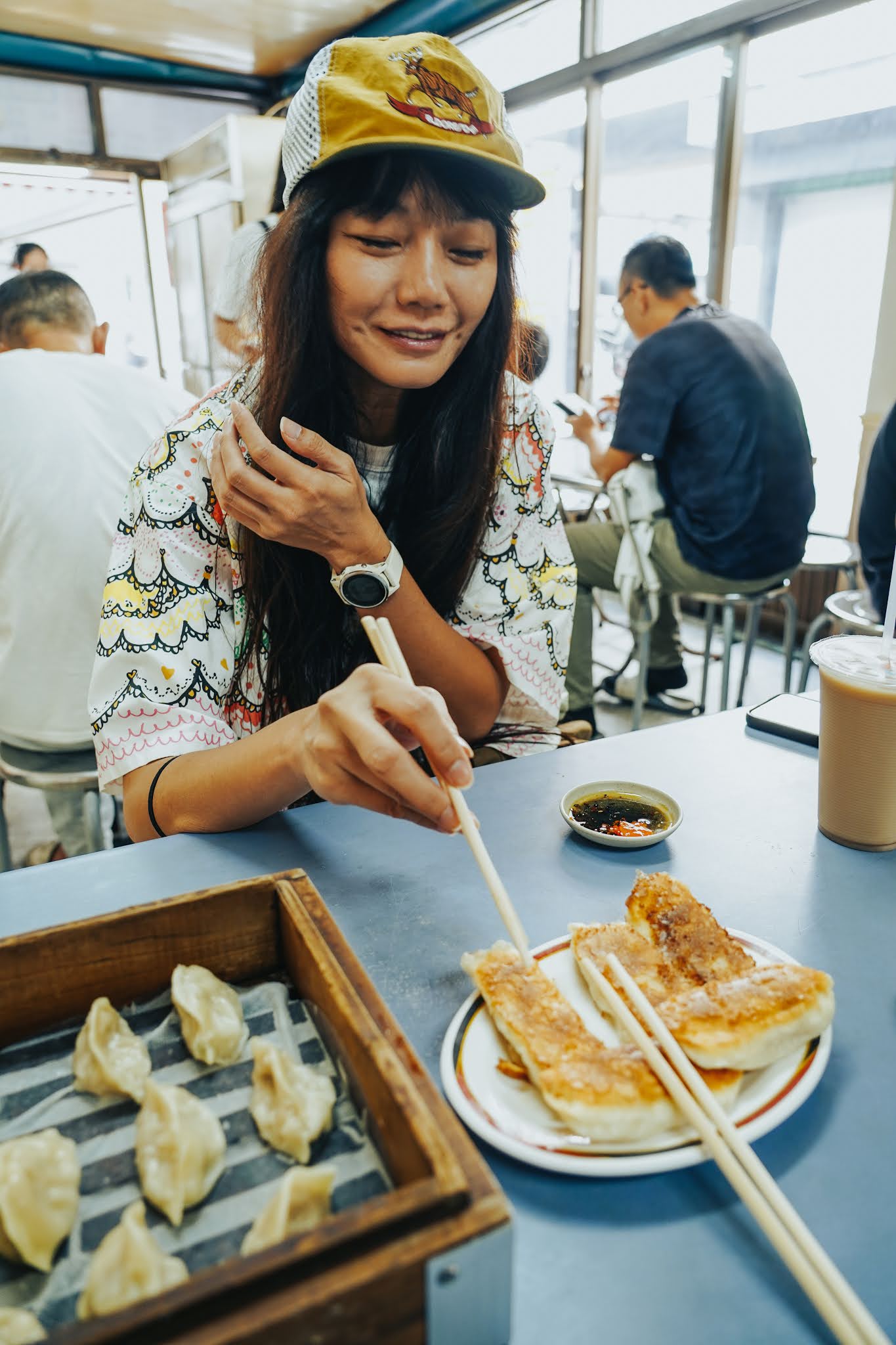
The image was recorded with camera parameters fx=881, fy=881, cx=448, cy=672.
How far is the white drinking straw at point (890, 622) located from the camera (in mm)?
999

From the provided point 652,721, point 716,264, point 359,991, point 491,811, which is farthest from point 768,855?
point 716,264

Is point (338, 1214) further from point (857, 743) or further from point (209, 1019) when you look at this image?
point (857, 743)

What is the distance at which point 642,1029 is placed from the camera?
0.73 m

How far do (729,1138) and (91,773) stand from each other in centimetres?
186

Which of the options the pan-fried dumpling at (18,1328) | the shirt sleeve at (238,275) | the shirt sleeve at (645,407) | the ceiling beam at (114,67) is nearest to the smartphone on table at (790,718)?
the shirt sleeve at (238,275)

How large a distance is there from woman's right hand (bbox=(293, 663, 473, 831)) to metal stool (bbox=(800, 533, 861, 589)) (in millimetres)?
2752

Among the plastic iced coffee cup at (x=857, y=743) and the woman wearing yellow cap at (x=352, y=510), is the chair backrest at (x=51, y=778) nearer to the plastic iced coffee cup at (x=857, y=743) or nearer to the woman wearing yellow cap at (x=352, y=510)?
the woman wearing yellow cap at (x=352, y=510)

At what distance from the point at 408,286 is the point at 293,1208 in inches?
46.9

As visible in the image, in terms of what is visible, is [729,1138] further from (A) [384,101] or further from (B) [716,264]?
(B) [716,264]

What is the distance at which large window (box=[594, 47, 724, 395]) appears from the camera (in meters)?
4.93

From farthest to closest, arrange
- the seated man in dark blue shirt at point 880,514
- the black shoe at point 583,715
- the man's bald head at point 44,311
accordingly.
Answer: the black shoe at point 583,715 < the man's bald head at point 44,311 < the seated man in dark blue shirt at point 880,514

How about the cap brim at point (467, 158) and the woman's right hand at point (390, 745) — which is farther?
the cap brim at point (467, 158)

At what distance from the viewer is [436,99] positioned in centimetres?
122

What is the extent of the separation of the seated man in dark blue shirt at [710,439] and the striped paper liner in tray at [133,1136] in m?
3.01
